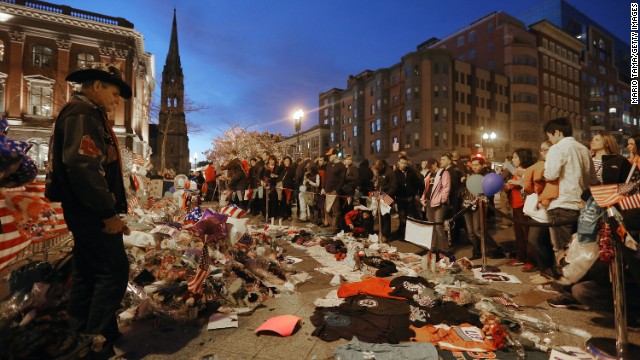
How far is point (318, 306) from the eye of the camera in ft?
14.3

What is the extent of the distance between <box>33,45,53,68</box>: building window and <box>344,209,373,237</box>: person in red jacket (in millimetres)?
39323

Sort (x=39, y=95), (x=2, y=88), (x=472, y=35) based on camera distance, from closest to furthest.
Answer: (x=2, y=88), (x=39, y=95), (x=472, y=35)

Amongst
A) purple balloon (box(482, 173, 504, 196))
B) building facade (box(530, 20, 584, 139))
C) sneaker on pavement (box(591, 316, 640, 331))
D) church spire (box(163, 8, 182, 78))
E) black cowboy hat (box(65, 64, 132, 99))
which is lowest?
sneaker on pavement (box(591, 316, 640, 331))

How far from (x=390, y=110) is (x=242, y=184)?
44.0 m

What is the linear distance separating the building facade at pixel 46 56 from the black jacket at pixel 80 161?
113 feet

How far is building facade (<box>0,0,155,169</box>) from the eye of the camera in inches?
1271

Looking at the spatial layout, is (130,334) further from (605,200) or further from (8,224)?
(605,200)

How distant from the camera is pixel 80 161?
2.58 meters

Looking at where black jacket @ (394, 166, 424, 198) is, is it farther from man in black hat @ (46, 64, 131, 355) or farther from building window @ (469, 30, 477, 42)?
building window @ (469, 30, 477, 42)

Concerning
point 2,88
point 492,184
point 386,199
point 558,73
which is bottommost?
point 386,199

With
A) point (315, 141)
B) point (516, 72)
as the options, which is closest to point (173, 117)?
point (315, 141)

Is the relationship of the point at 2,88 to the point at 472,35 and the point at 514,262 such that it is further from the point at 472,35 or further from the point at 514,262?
the point at 472,35

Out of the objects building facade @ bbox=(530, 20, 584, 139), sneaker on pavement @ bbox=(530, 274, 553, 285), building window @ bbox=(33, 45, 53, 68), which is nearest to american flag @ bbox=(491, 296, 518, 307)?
sneaker on pavement @ bbox=(530, 274, 553, 285)

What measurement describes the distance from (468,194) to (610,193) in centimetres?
541
